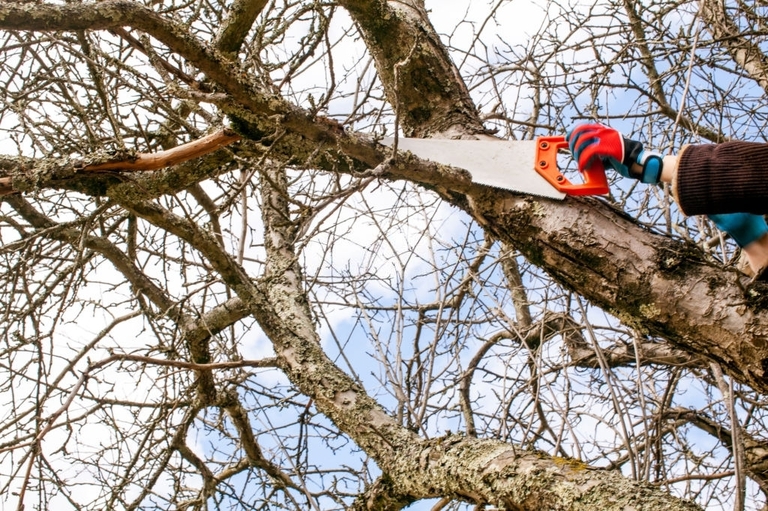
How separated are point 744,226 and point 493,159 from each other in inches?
30.0

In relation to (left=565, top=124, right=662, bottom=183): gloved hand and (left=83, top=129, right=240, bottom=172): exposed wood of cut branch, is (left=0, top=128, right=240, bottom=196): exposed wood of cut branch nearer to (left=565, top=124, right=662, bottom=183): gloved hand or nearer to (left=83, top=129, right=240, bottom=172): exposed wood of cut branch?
(left=83, top=129, right=240, bottom=172): exposed wood of cut branch

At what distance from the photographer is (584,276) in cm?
193

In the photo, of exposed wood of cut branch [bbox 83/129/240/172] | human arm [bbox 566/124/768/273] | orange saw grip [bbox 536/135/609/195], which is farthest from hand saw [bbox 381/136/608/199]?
exposed wood of cut branch [bbox 83/129/240/172]

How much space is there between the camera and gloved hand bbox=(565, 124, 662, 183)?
193cm

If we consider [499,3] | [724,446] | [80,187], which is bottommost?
[724,446]

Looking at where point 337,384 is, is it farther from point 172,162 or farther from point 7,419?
point 7,419

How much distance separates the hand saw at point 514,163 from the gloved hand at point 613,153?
47 mm

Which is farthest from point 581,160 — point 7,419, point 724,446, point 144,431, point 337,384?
point 7,419

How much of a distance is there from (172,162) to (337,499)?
166 cm

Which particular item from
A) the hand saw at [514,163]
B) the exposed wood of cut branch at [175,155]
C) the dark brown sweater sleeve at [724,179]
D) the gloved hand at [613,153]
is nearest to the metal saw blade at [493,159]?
the hand saw at [514,163]

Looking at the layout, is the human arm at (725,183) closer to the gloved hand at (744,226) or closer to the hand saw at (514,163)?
the gloved hand at (744,226)

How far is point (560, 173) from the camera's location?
81.1 inches

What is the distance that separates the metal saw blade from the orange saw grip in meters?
0.02

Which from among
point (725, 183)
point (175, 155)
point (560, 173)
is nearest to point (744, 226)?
point (725, 183)
